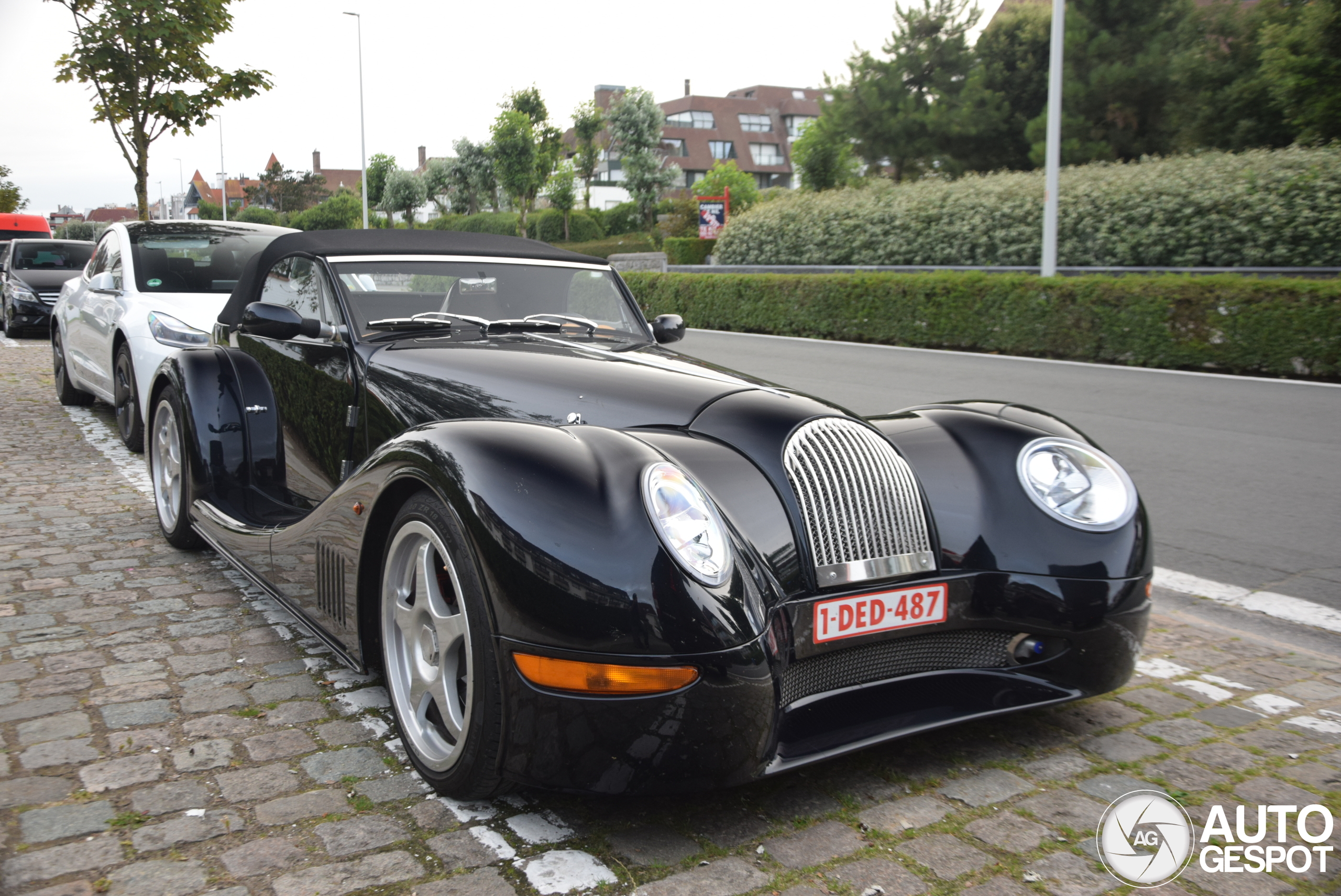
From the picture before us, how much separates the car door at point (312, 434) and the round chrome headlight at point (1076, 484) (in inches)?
80.1

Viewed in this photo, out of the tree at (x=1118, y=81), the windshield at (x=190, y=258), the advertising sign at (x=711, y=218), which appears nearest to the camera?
the windshield at (x=190, y=258)

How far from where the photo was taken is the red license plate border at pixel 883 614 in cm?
264

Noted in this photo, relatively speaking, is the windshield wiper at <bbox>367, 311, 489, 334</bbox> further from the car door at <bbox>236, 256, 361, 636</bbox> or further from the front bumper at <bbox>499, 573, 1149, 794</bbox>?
the front bumper at <bbox>499, 573, 1149, 794</bbox>

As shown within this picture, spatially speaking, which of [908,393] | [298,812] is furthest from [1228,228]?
[298,812]

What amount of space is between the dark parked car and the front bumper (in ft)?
55.7

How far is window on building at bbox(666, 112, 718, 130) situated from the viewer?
99000mm

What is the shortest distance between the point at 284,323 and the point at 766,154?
10206cm

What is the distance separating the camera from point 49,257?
713 inches

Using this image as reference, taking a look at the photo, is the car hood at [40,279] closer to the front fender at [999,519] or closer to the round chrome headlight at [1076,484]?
the front fender at [999,519]

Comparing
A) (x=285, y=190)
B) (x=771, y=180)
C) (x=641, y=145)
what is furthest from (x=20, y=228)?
(x=771, y=180)

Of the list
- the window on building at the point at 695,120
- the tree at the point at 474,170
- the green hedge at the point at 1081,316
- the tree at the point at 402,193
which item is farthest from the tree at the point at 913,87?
the window on building at the point at 695,120

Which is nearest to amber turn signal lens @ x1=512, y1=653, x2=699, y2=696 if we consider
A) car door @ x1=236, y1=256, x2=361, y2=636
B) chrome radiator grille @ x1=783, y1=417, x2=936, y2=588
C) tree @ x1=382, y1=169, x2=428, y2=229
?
chrome radiator grille @ x1=783, y1=417, x2=936, y2=588

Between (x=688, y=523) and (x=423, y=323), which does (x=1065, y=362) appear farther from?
(x=688, y=523)

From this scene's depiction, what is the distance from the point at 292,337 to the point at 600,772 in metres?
2.65
